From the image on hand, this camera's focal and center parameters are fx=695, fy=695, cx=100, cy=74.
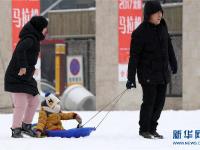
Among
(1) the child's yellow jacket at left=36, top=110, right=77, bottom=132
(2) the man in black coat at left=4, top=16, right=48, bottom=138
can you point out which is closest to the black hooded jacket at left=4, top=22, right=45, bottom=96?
(2) the man in black coat at left=4, top=16, right=48, bottom=138

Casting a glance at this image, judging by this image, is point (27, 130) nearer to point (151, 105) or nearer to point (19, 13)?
point (151, 105)

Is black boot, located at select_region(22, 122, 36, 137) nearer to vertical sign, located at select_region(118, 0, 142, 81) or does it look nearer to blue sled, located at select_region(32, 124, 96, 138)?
blue sled, located at select_region(32, 124, 96, 138)

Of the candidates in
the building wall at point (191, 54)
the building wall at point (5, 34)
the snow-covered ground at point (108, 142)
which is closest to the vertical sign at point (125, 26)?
the building wall at point (191, 54)

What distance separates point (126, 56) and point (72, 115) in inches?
298

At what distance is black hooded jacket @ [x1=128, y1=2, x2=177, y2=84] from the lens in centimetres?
820

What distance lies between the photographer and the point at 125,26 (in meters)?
16.0

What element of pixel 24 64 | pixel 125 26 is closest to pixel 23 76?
pixel 24 64

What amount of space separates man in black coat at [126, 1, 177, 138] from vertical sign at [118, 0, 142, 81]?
767 centimetres

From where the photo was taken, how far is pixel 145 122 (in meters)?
8.21

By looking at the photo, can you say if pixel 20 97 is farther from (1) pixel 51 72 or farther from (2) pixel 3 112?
(1) pixel 51 72

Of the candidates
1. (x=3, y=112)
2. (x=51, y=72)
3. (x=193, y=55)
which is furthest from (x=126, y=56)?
(x=51, y=72)

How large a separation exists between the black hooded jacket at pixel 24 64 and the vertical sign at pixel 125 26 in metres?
7.59

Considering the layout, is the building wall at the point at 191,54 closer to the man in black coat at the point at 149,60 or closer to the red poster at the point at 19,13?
the red poster at the point at 19,13

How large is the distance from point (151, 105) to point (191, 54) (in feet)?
25.4
